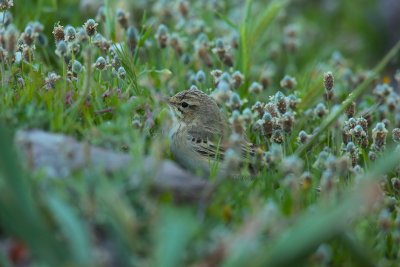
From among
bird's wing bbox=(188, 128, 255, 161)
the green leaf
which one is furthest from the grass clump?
bird's wing bbox=(188, 128, 255, 161)

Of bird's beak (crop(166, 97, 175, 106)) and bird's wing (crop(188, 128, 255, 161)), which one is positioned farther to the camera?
bird's beak (crop(166, 97, 175, 106))

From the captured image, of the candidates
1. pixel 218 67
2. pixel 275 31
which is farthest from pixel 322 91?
pixel 275 31

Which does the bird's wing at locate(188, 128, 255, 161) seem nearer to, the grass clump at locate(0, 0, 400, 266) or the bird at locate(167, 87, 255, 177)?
the bird at locate(167, 87, 255, 177)

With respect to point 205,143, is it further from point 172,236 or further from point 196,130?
point 172,236

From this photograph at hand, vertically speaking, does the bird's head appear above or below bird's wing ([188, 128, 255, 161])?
above

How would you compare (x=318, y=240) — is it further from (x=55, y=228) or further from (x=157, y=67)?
(x=157, y=67)

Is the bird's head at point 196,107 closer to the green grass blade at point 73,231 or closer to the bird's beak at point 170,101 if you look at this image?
the bird's beak at point 170,101

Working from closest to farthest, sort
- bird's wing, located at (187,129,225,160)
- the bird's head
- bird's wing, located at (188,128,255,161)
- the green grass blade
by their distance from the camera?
1. the green grass blade
2. bird's wing, located at (188,128,255,161)
3. bird's wing, located at (187,129,225,160)
4. the bird's head

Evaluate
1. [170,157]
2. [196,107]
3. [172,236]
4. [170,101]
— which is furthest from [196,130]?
[172,236]
